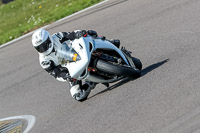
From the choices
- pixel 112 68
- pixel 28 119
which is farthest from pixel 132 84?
pixel 28 119

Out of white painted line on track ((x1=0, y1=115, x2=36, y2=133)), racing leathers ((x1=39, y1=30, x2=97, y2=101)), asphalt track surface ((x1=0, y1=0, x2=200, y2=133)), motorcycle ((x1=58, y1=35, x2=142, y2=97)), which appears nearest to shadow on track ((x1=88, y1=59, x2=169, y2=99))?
asphalt track surface ((x1=0, y1=0, x2=200, y2=133))

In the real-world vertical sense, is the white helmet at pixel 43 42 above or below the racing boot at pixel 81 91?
above

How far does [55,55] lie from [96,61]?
32.4 inches

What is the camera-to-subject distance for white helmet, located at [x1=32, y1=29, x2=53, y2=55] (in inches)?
290

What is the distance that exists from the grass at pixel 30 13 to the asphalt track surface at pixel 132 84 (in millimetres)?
1556

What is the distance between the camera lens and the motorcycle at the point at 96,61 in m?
7.23

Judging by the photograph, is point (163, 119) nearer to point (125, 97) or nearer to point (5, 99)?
point (125, 97)

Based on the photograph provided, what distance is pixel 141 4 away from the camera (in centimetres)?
1265

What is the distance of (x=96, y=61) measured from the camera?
7309mm

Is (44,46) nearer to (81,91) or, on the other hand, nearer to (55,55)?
(55,55)

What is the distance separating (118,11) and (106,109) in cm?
634

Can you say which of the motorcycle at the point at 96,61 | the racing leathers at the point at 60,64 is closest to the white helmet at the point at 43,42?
the racing leathers at the point at 60,64

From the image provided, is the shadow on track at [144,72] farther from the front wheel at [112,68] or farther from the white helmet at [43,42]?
the white helmet at [43,42]

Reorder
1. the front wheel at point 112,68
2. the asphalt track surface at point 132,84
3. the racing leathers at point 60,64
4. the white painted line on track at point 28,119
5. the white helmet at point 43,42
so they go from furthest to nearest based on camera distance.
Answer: the white painted line on track at point 28,119 → the racing leathers at point 60,64 → the white helmet at point 43,42 → the front wheel at point 112,68 → the asphalt track surface at point 132,84
